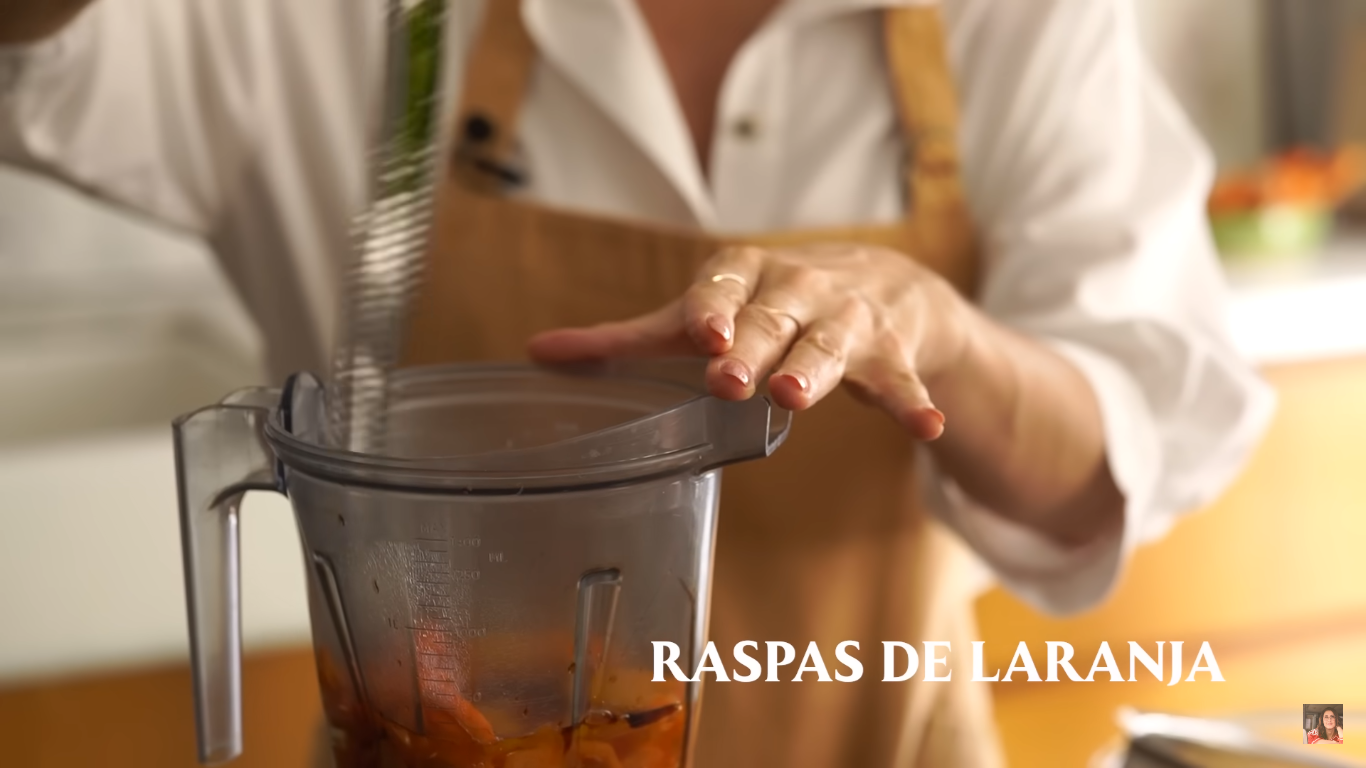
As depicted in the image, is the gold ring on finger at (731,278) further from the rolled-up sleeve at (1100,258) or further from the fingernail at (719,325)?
the rolled-up sleeve at (1100,258)

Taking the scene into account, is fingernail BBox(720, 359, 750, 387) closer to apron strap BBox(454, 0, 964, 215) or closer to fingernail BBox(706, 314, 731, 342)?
fingernail BBox(706, 314, 731, 342)

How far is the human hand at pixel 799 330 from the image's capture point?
39 centimetres

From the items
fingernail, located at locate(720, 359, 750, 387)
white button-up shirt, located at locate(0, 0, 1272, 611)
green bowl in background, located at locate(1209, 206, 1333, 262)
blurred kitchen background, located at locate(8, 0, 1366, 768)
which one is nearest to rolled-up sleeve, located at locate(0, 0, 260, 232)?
white button-up shirt, located at locate(0, 0, 1272, 611)

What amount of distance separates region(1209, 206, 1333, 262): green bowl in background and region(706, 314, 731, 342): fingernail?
4.24 feet

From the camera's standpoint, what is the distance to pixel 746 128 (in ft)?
2.60

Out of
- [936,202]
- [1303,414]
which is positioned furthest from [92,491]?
[1303,414]

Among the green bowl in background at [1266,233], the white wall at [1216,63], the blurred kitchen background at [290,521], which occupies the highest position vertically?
the white wall at [1216,63]

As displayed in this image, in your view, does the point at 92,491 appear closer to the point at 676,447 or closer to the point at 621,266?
the point at 621,266

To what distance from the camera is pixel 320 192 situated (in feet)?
2.69

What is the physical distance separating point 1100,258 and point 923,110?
5.1 inches

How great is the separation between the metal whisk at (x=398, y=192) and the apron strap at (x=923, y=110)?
1.39 feet

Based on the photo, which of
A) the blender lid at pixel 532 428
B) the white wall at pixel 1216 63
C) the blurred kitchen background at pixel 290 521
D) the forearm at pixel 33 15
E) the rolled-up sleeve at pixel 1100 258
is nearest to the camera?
the blender lid at pixel 532 428

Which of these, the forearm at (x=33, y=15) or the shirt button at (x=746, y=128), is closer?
the forearm at (x=33, y=15)

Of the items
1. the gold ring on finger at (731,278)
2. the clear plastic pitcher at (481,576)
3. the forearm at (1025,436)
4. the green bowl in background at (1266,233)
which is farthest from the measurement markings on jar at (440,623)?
the green bowl in background at (1266,233)
